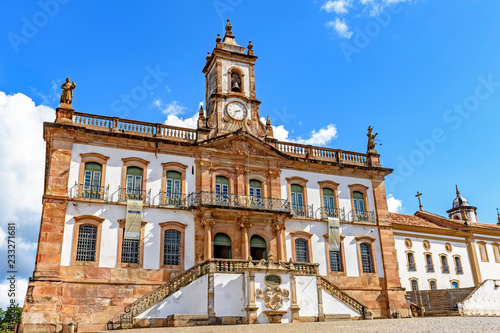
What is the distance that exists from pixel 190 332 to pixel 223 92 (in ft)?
56.4

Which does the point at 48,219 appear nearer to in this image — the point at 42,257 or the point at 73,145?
the point at 42,257

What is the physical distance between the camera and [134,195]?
78.2ft

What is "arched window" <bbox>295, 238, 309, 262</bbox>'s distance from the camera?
26442mm

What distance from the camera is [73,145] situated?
76.8 ft

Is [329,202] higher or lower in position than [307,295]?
higher

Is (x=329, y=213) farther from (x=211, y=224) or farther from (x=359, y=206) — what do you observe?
(x=211, y=224)

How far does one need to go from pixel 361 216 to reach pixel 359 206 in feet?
2.33

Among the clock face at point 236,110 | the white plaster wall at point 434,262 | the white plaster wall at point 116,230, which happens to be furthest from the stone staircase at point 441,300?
the clock face at point 236,110

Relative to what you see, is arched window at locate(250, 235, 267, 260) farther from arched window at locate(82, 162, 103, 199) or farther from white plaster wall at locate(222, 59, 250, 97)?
white plaster wall at locate(222, 59, 250, 97)

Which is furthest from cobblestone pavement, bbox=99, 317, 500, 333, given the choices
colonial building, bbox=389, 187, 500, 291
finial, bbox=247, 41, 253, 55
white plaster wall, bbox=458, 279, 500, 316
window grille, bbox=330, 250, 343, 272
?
finial, bbox=247, 41, 253, 55

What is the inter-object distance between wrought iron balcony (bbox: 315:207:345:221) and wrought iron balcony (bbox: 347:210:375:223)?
474mm

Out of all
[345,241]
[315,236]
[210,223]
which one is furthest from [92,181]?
[345,241]

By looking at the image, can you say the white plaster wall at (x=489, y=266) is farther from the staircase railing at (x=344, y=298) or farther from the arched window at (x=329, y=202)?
the staircase railing at (x=344, y=298)

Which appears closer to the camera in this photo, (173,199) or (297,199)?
(173,199)
